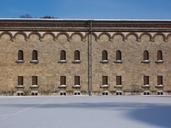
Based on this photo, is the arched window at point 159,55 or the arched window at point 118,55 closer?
the arched window at point 118,55

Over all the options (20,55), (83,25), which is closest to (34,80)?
(20,55)

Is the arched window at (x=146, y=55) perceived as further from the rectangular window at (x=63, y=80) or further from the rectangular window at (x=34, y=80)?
the rectangular window at (x=34, y=80)

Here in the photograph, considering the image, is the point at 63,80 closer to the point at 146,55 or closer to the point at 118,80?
the point at 118,80

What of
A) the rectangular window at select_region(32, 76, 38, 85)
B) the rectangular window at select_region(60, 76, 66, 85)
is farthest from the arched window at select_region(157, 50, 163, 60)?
the rectangular window at select_region(32, 76, 38, 85)

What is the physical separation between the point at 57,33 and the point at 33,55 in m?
3.06

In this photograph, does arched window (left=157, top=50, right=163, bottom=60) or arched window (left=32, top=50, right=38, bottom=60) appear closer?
arched window (left=32, top=50, right=38, bottom=60)

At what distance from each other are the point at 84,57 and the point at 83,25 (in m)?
3.09

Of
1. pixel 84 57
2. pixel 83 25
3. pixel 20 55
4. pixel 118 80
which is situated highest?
pixel 83 25

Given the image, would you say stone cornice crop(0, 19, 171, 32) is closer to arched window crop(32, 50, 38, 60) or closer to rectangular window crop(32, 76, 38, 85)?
arched window crop(32, 50, 38, 60)

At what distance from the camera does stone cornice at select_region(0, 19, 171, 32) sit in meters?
41.8

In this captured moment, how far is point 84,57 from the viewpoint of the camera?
42031mm

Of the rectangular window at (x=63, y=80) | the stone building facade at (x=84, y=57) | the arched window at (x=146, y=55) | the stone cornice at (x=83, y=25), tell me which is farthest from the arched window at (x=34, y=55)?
the arched window at (x=146, y=55)

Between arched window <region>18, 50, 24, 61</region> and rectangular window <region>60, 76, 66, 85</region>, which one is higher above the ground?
arched window <region>18, 50, 24, 61</region>

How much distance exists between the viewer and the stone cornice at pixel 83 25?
41750mm
